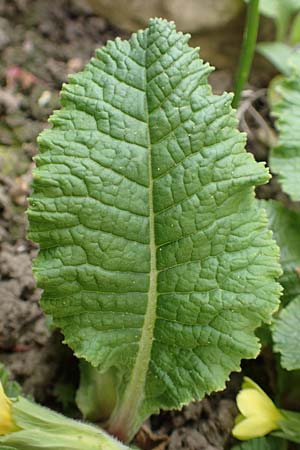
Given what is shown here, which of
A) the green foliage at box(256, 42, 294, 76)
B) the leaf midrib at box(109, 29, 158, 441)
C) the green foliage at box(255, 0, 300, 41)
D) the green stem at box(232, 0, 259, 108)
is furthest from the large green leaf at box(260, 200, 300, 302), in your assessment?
the green foliage at box(255, 0, 300, 41)

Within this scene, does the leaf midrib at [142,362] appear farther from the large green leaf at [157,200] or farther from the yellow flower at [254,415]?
the yellow flower at [254,415]

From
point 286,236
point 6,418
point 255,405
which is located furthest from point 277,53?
point 6,418

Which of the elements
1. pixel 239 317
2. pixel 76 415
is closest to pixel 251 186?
pixel 239 317

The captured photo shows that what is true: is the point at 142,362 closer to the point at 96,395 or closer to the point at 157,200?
the point at 96,395

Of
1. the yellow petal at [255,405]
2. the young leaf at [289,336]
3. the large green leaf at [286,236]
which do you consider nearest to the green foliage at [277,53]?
the large green leaf at [286,236]

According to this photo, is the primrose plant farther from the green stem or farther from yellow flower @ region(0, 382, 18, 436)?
the green stem

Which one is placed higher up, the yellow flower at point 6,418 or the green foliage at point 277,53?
the green foliage at point 277,53
